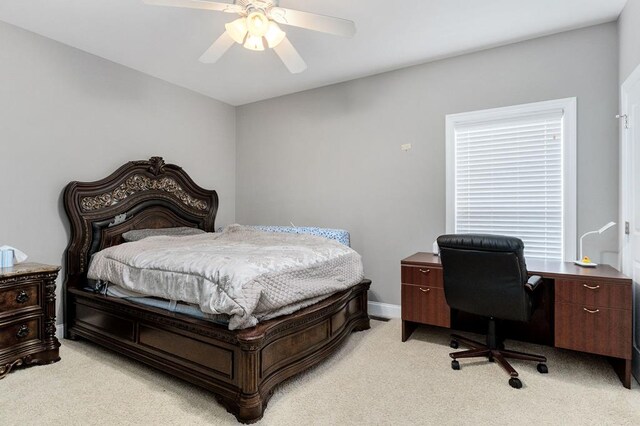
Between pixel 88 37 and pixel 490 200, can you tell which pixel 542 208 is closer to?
pixel 490 200

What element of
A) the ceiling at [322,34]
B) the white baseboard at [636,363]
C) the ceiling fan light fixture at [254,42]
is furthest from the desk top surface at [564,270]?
the ceiling fan light fixture at [254,42]

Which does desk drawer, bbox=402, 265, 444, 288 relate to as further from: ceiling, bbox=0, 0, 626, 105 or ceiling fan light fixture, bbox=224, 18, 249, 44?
ceiling fan light fixture, bbox=224, 18, 249, 44

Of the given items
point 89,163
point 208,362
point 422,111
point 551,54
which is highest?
point 551,54

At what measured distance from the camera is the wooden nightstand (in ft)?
7.91

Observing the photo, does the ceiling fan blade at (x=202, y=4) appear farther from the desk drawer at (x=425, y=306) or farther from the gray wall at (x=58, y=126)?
the desk drawer at (x=425, y=306)

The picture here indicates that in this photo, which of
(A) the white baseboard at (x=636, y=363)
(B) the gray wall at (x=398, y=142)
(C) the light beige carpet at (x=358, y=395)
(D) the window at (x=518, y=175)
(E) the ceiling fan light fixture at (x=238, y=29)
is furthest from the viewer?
(D) the window at (x=518, y=175)

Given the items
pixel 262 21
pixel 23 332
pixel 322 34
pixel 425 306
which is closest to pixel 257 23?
pixel 262 21

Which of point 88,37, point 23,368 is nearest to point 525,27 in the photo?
point 88,37

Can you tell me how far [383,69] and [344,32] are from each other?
5.47ft

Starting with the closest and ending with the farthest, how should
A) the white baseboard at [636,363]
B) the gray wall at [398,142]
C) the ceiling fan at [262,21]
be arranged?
the ceiling fan at [262,21], the white baseboard at [636,363], the gray wall at [398,142]

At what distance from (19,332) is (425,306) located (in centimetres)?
312

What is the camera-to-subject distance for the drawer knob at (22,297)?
8.16 feet

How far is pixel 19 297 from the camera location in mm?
2490

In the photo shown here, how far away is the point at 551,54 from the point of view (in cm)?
299
